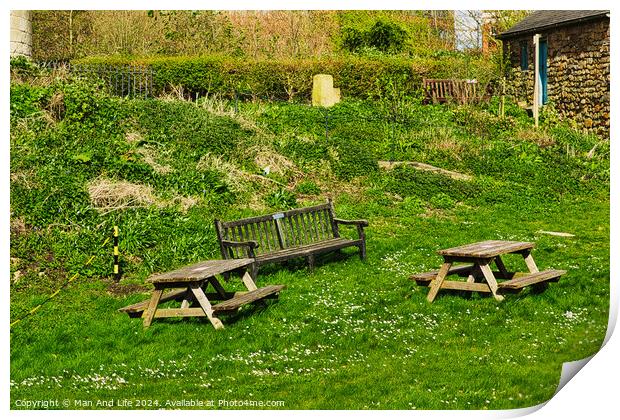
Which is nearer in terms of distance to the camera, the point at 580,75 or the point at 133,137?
the point at 133,137

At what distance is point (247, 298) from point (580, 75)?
8.42 m

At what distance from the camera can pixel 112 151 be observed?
11461mm

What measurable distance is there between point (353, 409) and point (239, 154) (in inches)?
269

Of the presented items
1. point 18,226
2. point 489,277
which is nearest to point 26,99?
point 18,226

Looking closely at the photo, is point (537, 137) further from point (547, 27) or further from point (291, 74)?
point (291, 74)

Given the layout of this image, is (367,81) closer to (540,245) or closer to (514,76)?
(514,76)

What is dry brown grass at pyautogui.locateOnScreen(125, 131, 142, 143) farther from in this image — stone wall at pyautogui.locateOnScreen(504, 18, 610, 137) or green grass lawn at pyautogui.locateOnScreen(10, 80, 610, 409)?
stone wall at pyautogui.locateOnScreen(504, 18, 610, 137)

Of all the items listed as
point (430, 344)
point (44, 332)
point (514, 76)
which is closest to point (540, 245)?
point (430, 344)

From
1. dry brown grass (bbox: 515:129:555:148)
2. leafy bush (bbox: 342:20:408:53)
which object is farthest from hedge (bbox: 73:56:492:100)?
dry brown grass (bbox: 515:129:555:148)

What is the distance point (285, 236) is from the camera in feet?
33.1

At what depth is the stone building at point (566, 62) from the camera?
1316cm

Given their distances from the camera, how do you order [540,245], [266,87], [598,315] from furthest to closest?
[266,87] < [540,245] < [598,315]

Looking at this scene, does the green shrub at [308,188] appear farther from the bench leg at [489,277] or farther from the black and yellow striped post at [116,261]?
the bench leg at [489,277]

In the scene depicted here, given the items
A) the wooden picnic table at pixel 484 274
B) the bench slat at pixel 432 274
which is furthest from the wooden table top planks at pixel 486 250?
the bench slat at pixel 432 274
